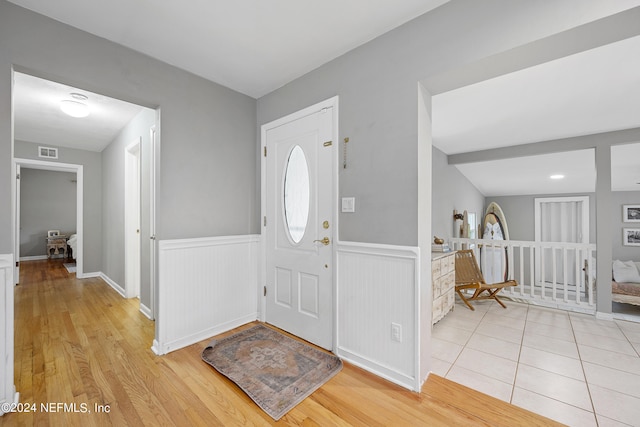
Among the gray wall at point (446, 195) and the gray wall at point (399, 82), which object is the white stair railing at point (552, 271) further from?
the gray wall at point (399, 82)

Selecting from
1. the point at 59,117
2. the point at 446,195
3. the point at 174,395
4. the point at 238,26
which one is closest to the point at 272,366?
the point at 174,395

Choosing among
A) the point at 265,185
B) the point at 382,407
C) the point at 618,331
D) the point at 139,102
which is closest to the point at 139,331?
the point at 265,185

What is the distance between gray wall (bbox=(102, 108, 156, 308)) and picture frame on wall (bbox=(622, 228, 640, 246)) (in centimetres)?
892

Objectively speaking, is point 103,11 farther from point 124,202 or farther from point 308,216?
point 124,202

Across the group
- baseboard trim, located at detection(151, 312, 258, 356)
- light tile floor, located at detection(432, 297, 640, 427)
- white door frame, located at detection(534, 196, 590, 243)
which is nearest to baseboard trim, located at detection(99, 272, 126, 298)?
baseboard trim, located at detection(151, 312, 258, 356)

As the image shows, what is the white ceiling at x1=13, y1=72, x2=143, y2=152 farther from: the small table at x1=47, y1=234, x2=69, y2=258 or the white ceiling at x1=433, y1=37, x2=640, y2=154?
the white ceiling at x1=433, y1=37, x2=640, y2=154

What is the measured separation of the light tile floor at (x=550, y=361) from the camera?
1.71m

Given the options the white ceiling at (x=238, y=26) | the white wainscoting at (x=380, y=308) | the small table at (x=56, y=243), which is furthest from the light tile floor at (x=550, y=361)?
the small table at (x=56, y=243)

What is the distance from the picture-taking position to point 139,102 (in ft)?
7.40

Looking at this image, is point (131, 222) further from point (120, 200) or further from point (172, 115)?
point (172, 115)

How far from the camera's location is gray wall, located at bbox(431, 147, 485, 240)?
435cm

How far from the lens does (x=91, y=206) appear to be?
5238 millimetres

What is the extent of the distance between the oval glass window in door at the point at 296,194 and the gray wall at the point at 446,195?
260 cm

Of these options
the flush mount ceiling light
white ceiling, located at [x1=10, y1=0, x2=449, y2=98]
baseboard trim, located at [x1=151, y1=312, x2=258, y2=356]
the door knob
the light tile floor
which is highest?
white ceiling, located at [x1=10, y1=0, x2=449, y2=98]
